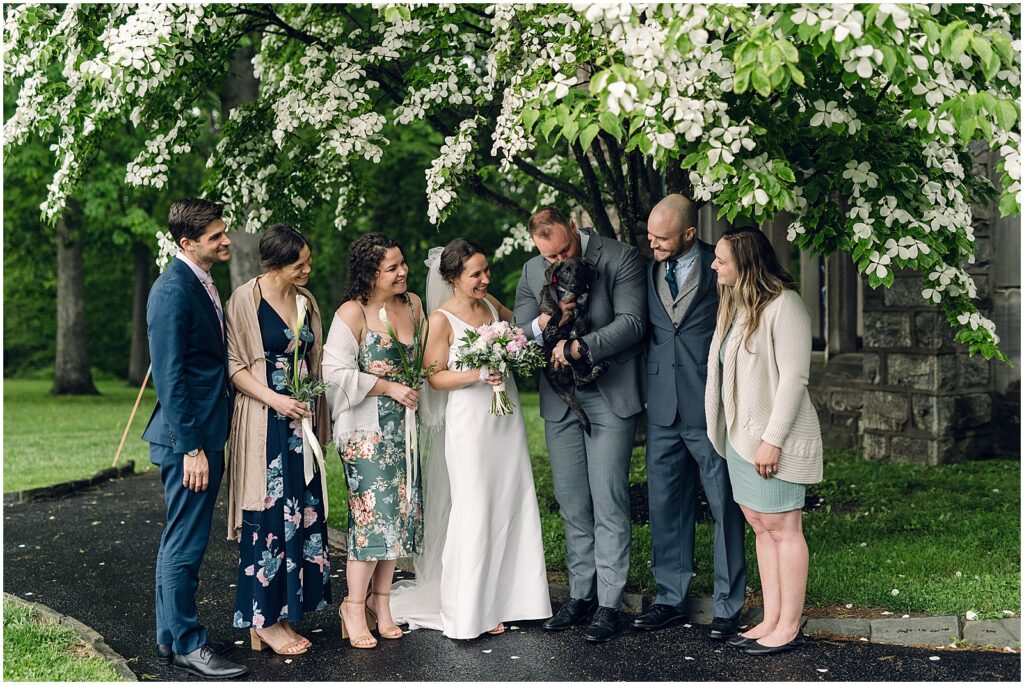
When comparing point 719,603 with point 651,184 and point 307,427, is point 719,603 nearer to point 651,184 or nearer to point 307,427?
point 307,427

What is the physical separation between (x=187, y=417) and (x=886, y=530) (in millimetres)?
5042

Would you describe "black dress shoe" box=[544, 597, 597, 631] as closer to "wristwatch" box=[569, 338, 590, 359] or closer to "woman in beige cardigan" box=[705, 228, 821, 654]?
"woman in beige cardigan" box=[705, 228, 821, 654]

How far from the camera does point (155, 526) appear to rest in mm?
8461

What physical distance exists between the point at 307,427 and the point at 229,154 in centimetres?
398

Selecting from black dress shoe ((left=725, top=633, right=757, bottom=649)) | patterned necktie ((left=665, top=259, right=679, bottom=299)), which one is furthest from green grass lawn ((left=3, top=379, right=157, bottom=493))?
black dress shoe ((left=725, top=633, right=757, bottom=649))

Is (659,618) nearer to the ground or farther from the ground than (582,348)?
nearer to the ground

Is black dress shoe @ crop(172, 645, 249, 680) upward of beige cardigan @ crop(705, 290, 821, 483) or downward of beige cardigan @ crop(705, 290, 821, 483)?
downward

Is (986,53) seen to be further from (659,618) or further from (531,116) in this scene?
(659,618)

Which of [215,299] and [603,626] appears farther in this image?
[603,626]

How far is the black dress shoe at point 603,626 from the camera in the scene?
524 cm

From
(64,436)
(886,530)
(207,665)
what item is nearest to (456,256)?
(207,665)

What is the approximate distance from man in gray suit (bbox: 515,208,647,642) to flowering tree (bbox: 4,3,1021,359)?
59cm

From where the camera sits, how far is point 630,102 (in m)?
4.12

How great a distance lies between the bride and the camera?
543 cm
